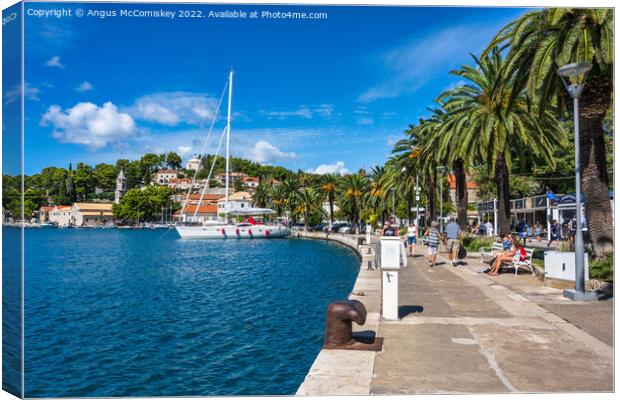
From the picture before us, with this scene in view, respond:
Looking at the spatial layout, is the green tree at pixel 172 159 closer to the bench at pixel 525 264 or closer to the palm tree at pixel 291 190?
the palm tree at pixel 291 190

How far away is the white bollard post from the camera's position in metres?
8.19

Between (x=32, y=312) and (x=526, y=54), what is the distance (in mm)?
16706

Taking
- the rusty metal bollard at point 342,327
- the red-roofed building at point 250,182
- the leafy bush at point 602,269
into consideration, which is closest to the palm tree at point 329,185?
the leafy bush at point 602,269

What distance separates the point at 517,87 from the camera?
13.7m

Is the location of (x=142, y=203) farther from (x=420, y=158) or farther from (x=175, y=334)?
(x=175, y=334)

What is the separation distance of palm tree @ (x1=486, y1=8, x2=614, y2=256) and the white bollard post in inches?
255

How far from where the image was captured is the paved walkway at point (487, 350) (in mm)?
5262

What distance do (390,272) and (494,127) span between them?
15.0 metres

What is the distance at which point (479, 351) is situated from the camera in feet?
20.9

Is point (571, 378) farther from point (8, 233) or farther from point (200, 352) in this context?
point (200, 352)

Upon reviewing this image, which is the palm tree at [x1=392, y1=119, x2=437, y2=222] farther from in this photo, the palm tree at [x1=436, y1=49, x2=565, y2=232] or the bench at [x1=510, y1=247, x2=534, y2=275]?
the bench at [x1=510, y1=247, x2=534, y2=275]

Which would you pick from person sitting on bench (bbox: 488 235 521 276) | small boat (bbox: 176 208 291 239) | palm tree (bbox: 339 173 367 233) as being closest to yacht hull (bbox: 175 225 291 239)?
small boat (bbox: 176 208 291 239)

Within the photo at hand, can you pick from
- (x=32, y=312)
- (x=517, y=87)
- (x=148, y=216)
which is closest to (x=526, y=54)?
(x=517, y=87)

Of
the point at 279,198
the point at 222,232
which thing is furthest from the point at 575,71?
the point at 279,198
